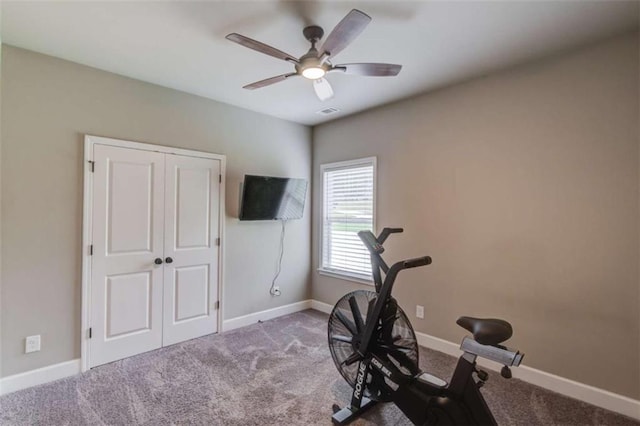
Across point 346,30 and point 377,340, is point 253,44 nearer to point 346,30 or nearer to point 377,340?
point 346,30

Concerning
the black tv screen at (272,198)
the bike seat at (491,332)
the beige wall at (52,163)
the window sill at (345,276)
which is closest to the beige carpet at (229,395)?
the beige wall at (52,163)

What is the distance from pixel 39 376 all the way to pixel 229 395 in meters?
1.60

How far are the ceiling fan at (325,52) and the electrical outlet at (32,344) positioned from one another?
2.69 meters

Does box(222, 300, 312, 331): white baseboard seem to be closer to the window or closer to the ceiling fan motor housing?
the window

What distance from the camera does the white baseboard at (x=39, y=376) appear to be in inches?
95.9

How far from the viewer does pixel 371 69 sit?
2.17 m

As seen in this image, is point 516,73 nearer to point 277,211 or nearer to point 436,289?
point 436,289

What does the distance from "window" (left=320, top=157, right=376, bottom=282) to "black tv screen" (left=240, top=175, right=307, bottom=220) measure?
42 cm

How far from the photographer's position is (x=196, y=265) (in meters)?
3.49

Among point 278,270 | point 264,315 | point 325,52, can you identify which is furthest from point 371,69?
point 264,315

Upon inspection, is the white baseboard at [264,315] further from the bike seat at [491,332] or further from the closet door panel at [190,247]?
the bike seat at [491,332]

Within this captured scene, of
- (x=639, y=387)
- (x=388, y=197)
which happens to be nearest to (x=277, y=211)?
(x=388, y=197)

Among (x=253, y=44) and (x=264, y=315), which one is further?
(x=264, y=315)

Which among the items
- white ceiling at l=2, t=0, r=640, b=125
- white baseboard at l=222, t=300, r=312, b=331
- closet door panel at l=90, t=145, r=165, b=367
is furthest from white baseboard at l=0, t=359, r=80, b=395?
white ceiling at l=2, t=0, r=640, b=125
